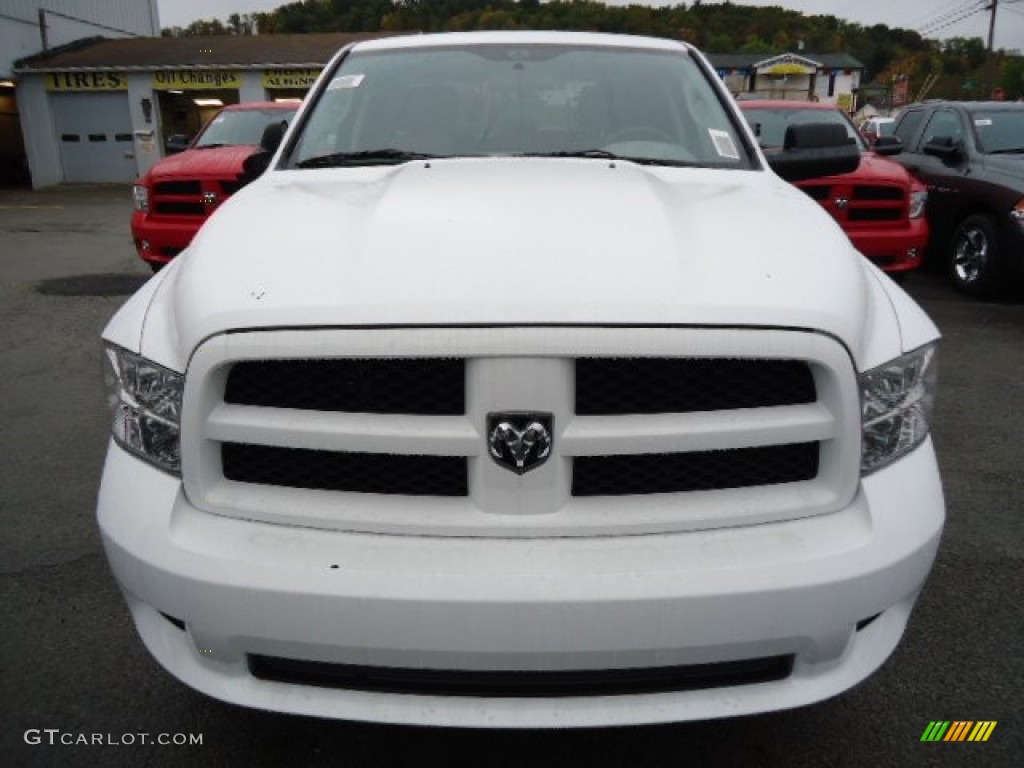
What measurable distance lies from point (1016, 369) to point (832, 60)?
81453 millimetres

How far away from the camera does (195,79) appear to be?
86.2 ft

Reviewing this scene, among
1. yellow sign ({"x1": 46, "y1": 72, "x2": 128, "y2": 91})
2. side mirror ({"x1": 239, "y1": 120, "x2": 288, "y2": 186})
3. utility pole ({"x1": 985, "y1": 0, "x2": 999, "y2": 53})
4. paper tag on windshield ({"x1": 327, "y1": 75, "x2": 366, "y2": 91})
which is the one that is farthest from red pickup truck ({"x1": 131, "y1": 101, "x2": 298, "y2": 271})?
utility pole ({"x1": 985, "y1": 0, "x2": 999, "y2": 53})

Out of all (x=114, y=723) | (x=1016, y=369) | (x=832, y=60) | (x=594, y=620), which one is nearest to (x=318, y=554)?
(x=594, y=620)

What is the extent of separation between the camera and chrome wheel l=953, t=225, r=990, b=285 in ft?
24.6

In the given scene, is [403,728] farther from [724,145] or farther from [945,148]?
[945,148]

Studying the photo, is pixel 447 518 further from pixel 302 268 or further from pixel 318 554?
pixel 302 268

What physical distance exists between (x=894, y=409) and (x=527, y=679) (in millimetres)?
954

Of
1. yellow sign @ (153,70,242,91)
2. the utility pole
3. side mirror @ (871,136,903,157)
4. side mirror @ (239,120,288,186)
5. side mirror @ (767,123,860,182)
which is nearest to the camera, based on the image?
side mirror @ (767,123,860,182)

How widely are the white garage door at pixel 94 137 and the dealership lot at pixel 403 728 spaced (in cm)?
2573

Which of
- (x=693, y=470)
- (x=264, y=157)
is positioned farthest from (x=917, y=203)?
(x=693, y=470)

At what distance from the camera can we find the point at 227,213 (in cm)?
225

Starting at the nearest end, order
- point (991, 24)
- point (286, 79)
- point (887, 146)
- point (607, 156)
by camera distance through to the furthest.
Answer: point (607, 156)
point (887, 146)
point (286, 79)
point (991, 24)

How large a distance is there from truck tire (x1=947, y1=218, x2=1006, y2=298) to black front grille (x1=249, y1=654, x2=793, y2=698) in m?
6.98

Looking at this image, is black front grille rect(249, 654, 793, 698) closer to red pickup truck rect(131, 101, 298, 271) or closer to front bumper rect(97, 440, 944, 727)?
front bumper rect(97, 440, 944, 727)
